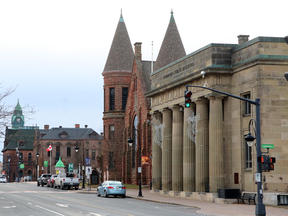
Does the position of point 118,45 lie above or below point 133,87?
above

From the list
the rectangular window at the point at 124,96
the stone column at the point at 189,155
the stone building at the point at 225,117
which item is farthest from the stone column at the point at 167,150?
the rectangular window at the point at 124,96

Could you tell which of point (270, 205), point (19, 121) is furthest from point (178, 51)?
point (19, 121)

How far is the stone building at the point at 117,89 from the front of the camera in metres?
68.4

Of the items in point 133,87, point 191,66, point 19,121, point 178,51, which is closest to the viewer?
point 191,66

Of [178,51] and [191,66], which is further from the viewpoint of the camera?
[178,51]

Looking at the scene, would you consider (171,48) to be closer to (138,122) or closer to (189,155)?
(138,122)

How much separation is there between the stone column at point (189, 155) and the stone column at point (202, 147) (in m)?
1.56

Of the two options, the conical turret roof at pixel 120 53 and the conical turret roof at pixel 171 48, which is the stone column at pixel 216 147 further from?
the conical turret roof at pixel 120 53

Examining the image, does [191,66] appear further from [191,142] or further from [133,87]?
[133,87]

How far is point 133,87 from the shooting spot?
64875mm

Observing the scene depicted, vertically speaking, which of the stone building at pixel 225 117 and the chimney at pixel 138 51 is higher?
the chimney at pixel 138 51

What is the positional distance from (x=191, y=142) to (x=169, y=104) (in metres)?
4.94

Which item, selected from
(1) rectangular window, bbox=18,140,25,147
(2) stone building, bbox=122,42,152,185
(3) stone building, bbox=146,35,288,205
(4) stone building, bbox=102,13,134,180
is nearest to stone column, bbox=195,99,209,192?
(3) stone building, bbox=146,35,288,205

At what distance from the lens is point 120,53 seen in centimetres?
6869
